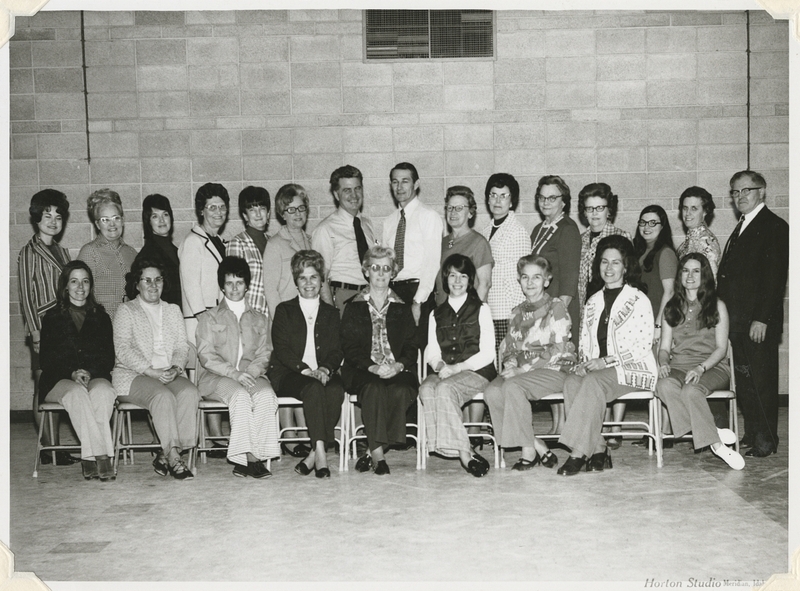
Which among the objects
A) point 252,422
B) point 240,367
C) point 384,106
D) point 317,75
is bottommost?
point 252,422

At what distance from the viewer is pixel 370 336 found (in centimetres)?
529

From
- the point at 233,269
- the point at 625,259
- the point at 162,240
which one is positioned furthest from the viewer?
the point at 162,240

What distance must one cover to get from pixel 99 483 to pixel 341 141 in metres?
3.30

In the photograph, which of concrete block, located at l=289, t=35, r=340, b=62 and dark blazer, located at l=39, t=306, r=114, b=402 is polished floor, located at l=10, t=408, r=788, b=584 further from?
concrete block, located at l=289, t=35, r=340, b=62

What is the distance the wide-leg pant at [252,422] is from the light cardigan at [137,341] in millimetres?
483

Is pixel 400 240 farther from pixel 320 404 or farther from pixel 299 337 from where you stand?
pixel 320 404

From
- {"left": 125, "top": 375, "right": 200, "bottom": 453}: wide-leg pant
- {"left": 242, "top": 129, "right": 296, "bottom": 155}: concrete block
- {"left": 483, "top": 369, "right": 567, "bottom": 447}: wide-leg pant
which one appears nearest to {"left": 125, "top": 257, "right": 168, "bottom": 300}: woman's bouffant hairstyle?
{"left": 125, "top": 375, "right": 200, "bottom": 453}: wide-leg pant

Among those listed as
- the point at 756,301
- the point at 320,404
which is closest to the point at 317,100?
the point at 320,404

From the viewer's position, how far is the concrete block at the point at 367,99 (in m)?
7.05

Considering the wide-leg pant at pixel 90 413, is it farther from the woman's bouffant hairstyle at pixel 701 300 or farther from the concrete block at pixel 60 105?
the woman's bouffant hairstyle at pixel 701 300

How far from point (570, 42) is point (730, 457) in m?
3.55

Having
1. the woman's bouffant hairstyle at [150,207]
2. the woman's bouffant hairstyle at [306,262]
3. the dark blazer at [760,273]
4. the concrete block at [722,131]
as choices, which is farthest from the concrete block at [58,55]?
the dark blazer at [760,273]

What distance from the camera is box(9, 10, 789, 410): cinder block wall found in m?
7.00

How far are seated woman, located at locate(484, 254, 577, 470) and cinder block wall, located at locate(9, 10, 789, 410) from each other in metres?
2.03
